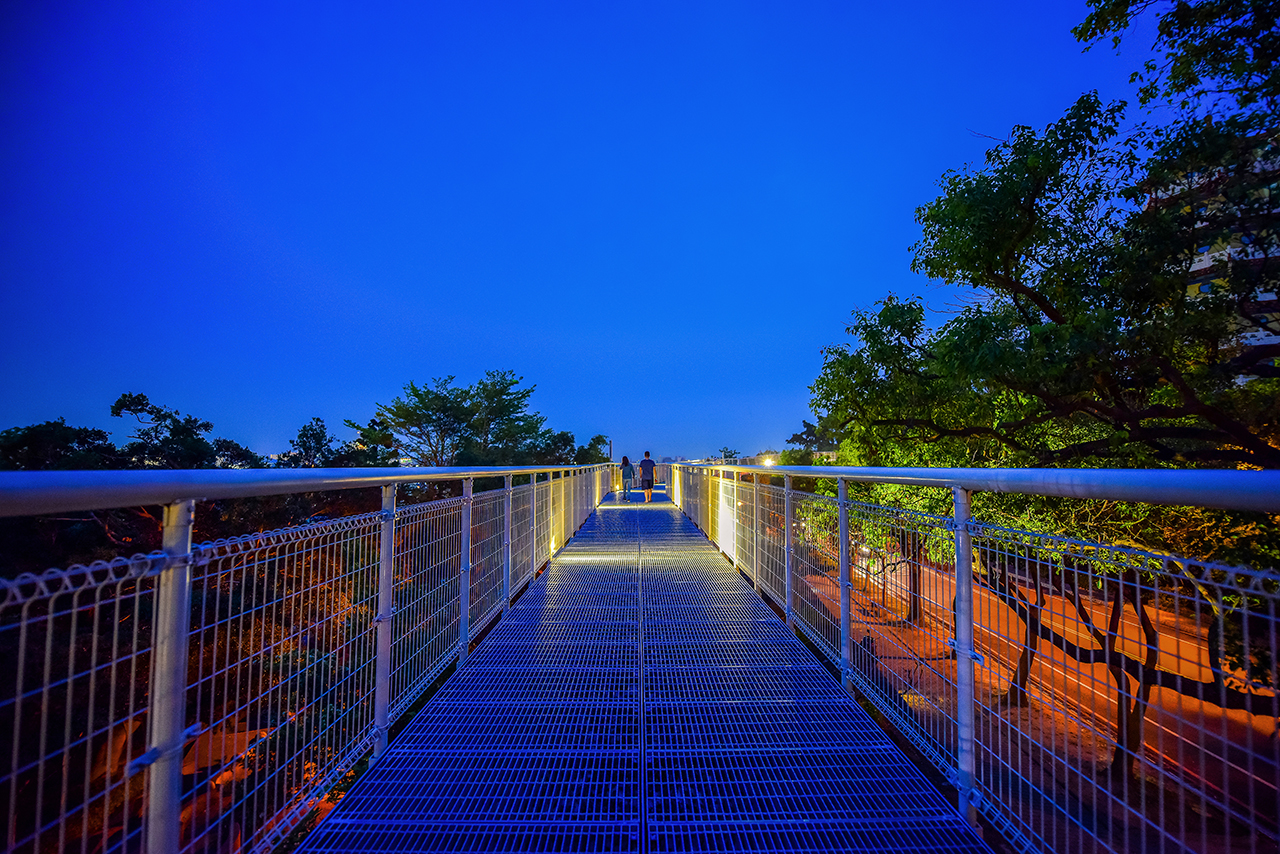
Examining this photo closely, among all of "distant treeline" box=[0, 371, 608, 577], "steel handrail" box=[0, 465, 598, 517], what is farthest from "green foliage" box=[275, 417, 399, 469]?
"steel handrail" box=[0, 465, 598, 517]

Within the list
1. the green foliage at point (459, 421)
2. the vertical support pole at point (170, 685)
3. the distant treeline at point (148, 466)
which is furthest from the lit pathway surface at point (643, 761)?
the green foliage at point (459, 421)

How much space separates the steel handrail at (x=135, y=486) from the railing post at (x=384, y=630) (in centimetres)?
42

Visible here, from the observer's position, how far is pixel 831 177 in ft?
407

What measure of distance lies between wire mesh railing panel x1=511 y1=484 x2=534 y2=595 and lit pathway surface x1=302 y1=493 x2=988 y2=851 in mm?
1022

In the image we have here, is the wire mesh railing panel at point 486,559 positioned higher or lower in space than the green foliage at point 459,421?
lower

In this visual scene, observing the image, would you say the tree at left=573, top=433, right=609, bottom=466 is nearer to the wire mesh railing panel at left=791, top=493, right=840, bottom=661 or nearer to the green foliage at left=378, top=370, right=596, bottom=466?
the green foliage at left=378, top=370, right=596, bottom=466

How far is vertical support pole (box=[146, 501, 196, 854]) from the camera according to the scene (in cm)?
133

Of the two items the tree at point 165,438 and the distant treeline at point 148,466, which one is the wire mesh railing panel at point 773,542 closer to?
the distant treeline at point 148,466

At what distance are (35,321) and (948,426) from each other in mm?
75098

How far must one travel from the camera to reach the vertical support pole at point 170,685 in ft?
4.36

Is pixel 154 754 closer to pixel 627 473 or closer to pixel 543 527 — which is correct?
pixel 543 527

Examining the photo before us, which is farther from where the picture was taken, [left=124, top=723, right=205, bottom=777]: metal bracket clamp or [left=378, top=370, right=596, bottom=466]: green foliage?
[left=378, top=370, right=596, bottom=466]: green foliage

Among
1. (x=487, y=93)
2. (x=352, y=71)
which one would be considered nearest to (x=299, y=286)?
(x=352, y=71)

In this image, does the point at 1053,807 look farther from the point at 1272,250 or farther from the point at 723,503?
the point at 1272,250
